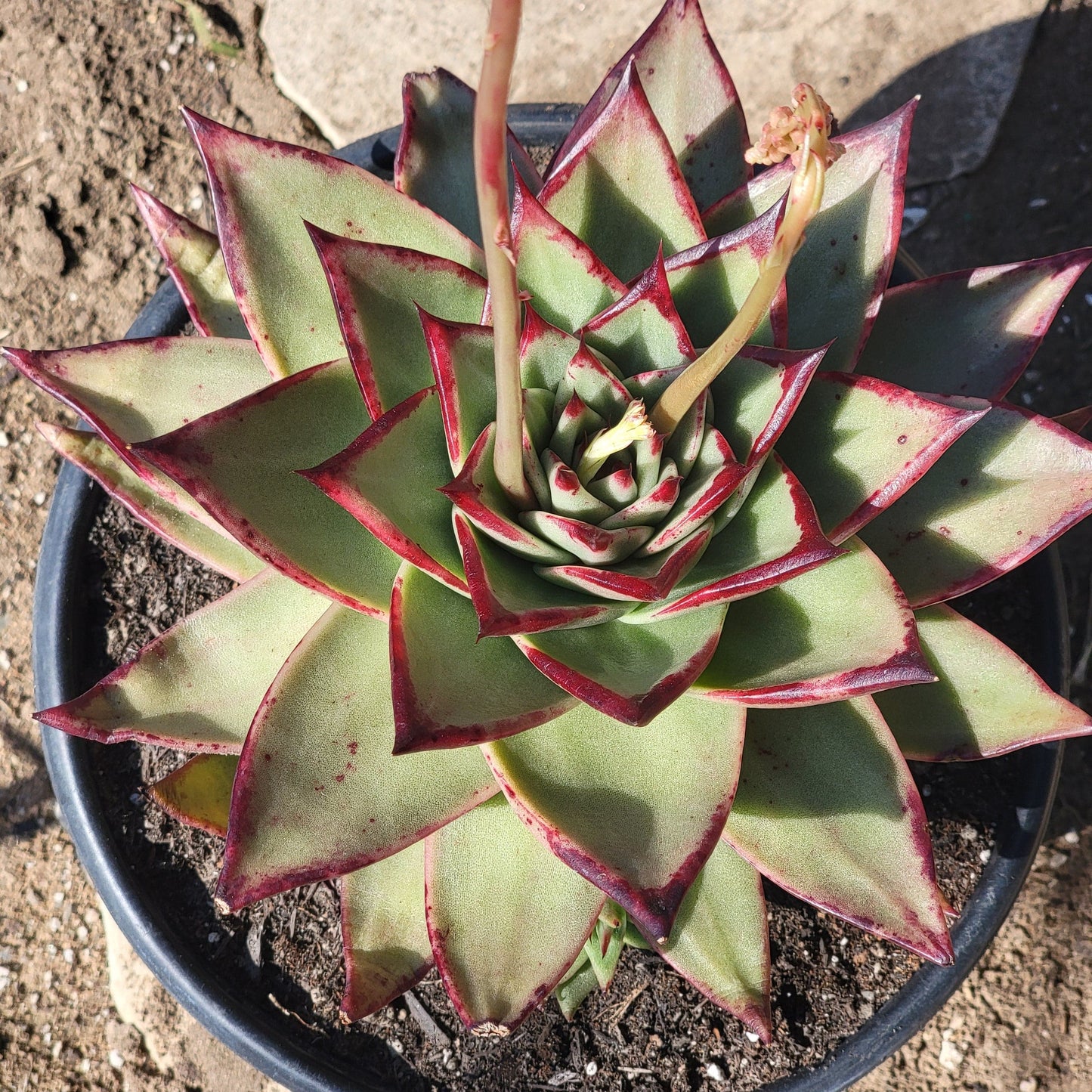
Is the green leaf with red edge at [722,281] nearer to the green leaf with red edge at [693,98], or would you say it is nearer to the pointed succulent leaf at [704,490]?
the pointed succulent leaf at [704,490]

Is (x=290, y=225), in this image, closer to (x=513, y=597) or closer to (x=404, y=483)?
(x=404, y=483)

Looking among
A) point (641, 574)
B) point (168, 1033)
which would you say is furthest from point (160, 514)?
point (168, 1033)

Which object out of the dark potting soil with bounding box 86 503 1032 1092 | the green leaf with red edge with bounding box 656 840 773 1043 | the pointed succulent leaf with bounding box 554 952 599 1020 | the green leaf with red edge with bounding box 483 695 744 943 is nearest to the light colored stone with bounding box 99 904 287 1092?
the dark potting soil with bounding box 86 503 1032 1092

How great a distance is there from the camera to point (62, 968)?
1803mm

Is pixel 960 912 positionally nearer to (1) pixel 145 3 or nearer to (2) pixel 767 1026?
(2) pixel 767 1026

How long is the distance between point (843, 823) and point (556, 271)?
1.91ft

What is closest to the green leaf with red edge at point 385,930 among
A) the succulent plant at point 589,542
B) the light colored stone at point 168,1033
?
the succulent plant at point 589,542

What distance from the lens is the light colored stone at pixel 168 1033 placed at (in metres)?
1.71

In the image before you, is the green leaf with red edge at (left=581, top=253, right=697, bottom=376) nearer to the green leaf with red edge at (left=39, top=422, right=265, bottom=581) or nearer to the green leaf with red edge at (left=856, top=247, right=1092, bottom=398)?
the green leaf with red edge at (left=856, top=247, right=1092, bottom=398)

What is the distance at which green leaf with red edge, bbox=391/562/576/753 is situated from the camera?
0.72 meters

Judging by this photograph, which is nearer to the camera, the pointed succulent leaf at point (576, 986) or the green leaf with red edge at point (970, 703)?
the green leaf with red edge at point (970, 703)

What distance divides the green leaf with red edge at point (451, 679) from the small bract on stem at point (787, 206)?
0.27 metres

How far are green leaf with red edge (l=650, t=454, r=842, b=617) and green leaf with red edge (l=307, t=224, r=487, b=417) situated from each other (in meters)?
0.30

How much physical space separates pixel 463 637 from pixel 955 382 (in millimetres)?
593
